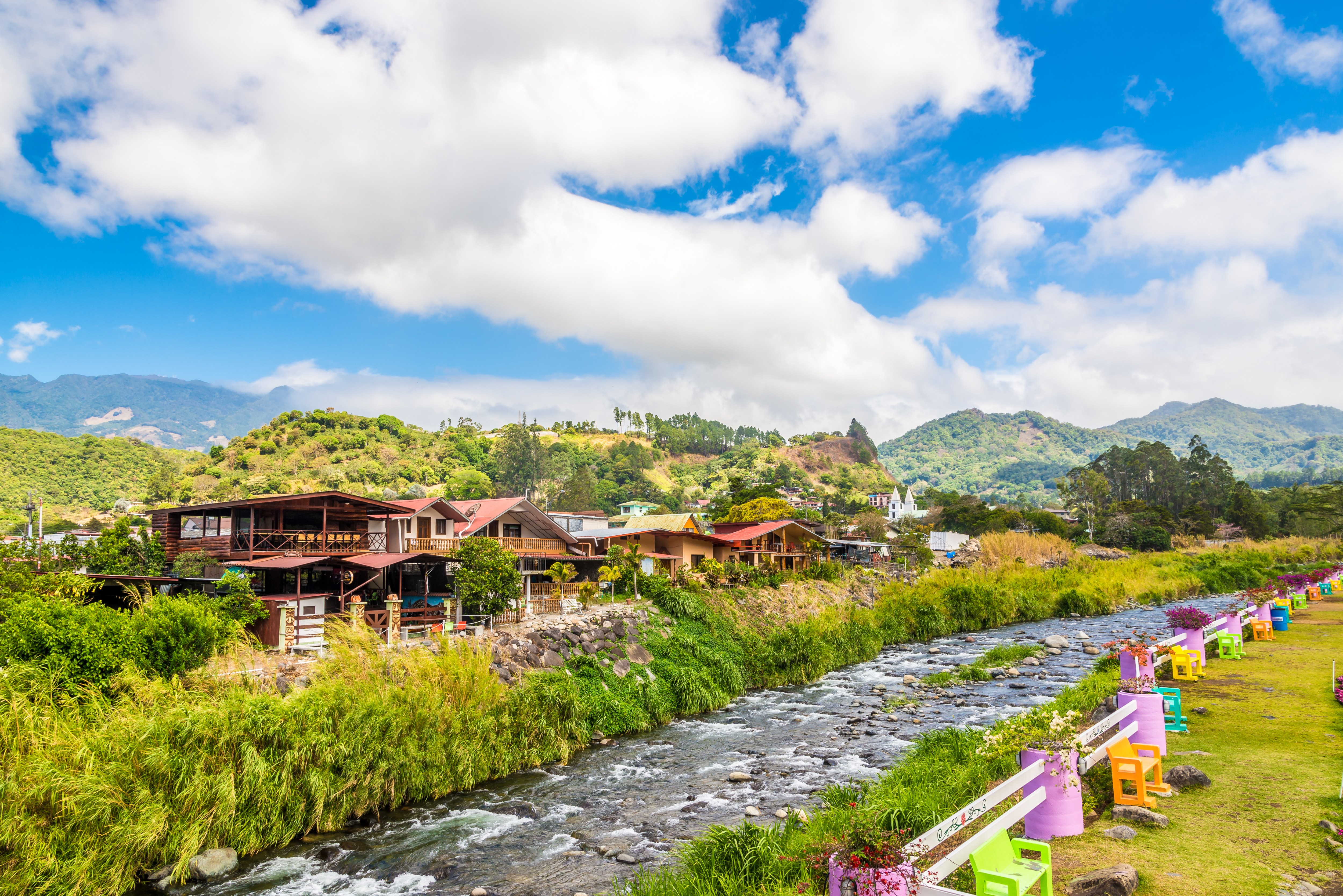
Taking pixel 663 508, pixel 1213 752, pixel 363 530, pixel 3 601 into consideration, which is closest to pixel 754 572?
pixel 363 530

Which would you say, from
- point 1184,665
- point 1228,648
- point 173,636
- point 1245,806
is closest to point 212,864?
point 173,636

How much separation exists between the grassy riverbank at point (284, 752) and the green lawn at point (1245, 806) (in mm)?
2125

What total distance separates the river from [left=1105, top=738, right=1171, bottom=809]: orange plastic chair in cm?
610

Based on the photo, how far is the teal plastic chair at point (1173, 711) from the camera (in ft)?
36.2

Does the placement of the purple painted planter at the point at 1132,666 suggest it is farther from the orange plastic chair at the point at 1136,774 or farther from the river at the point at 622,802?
the river at the point at 622,802

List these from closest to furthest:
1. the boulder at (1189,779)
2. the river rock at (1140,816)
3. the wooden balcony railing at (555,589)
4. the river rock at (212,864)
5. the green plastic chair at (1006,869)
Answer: the green plastic chair at (1006,869) < the river rock at (1140,816) < the boulder at (1189,779) < the river rock at (212,864) < the wooden balcony railing at (555,589)

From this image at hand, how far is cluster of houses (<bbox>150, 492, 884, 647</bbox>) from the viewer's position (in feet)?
75.5

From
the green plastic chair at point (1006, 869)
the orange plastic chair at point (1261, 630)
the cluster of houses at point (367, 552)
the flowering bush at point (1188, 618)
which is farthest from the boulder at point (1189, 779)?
the cluster of houses at point (367, 552)

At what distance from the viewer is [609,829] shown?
1207cm

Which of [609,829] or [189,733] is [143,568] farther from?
[609,829]

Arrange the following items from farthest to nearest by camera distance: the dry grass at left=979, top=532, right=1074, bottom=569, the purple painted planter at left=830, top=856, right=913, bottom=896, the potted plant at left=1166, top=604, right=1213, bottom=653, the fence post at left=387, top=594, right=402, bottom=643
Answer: the dry grass at left=979, top=532, right=1074, bottom=569, the fence post at left=387, top=594, right=402, bottom=643, the potted plant at left=1166, top=604, right=1213, bottom=653, the purple painted planter at left=830, top=856, right=913, bottom=896

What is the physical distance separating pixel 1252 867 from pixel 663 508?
89602 millimetres

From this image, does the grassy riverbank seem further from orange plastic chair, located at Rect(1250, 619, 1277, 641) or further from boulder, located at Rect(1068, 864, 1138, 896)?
orange plastic chair, located at Rect(1250, 619, 1277, 641)

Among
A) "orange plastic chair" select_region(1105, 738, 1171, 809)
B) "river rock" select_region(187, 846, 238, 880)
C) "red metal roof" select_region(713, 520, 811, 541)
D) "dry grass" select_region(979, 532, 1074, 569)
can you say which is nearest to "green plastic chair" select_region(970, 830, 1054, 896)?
"orange plastic chair" select_region(1105, 738, 1171, 809)
